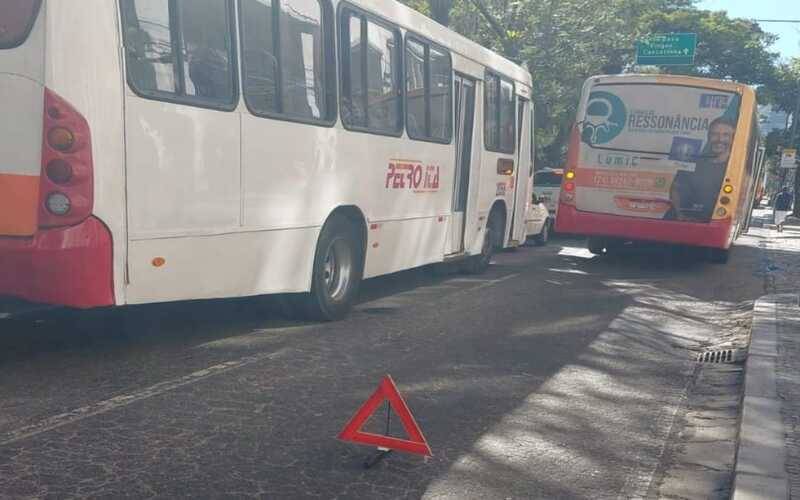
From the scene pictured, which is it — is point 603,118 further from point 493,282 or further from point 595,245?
point 493,282

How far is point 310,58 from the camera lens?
7.45 m

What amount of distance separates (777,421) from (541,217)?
45.4ft

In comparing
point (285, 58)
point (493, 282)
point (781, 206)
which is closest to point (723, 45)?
point (781, 206)

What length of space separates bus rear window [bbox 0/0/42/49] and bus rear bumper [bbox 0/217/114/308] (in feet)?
3.80

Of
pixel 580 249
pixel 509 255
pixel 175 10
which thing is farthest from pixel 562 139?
pixel 175 10

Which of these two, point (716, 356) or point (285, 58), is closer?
point (285, 58)

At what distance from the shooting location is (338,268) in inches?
329

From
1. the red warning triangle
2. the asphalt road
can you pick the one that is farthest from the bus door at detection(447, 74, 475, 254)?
the red warning triangle

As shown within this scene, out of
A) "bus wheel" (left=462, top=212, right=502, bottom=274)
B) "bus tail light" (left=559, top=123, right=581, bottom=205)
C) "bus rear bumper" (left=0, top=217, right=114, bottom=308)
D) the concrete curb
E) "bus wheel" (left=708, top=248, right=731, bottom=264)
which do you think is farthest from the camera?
"bus wheel" (left=708, top=248, right=731, bottom=264)

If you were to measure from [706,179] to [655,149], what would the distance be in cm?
95

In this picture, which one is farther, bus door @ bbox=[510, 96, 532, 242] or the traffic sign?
the traffic sign

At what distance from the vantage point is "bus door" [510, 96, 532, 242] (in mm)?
13766

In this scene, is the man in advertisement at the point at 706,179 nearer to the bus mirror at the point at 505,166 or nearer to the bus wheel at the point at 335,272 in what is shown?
the bus mirror at the point at 505,166

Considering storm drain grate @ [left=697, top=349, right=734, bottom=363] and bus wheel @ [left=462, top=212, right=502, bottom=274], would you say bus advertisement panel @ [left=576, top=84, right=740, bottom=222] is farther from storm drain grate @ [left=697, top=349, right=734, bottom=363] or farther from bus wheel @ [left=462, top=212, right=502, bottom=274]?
storm drain grate @ [left=697, top=349, right=734, bottom=363]
